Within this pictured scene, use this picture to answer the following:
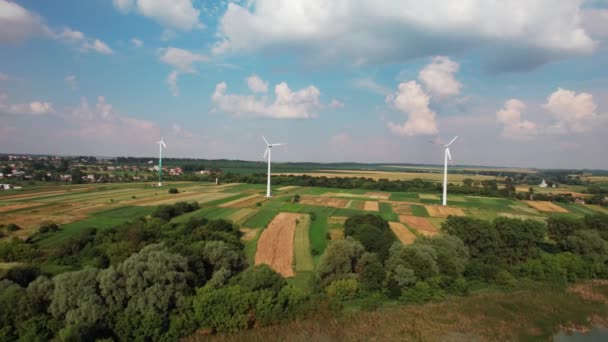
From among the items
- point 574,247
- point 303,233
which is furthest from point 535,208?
point 303,233

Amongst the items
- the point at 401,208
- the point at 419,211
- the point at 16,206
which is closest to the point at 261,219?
the point at 401,208

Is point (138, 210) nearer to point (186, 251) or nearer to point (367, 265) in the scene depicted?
point (186, 251)

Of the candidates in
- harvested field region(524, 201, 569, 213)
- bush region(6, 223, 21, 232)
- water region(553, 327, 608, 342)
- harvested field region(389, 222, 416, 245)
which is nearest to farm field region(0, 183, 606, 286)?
harvested field region(389, 222, 416, 245)

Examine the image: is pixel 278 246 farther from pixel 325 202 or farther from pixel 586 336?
pixel 325 202

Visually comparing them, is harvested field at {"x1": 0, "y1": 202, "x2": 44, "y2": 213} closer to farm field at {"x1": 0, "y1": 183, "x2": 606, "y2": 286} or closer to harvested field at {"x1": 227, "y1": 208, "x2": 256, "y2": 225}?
farm field at {"x1": 0, "y1": 183, "x2": 606, "y2": 286}

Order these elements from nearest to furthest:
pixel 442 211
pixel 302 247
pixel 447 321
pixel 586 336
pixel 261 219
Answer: pixel 586 336 → pixel 447 321 → pixel 302 247 → pixel 261 219 → pixel 442 211

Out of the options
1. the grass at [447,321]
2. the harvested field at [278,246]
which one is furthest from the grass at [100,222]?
the grass at [447,321]
